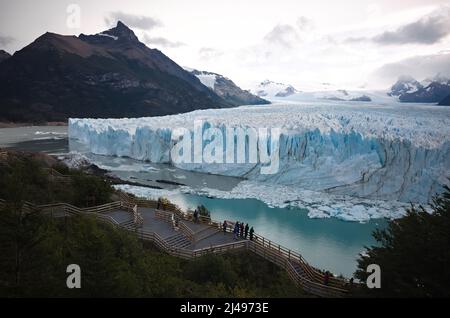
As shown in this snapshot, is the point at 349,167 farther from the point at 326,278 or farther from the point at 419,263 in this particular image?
the point at 419,263

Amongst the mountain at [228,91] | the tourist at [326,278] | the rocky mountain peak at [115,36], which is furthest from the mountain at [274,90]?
the tourist at [326,278]

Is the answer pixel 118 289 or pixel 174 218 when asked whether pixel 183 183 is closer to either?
pixel 174 218

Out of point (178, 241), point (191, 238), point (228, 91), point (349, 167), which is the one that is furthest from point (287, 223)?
point (228, 91)

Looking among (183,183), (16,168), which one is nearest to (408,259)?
(16,168)

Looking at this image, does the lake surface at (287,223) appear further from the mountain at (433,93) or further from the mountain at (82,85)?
the mountain at (433,93)

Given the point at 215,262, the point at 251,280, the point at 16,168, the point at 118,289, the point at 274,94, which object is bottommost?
the point at 251,280

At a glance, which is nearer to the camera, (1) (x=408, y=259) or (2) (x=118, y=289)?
(2) (x=118, y=289)

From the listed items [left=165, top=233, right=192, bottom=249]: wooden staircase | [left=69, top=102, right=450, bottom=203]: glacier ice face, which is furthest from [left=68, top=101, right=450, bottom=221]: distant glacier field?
[left=165, top=233, right=192, bottom=249]: wooden staircase
